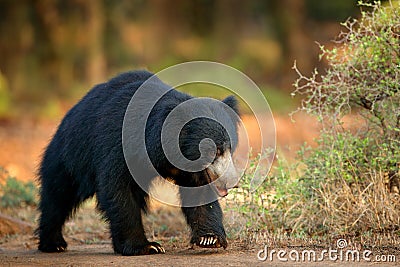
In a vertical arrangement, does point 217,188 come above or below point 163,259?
above

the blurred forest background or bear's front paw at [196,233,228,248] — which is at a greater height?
the blurred forest background

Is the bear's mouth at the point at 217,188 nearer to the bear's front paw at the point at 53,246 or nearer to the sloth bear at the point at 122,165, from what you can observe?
the sloth bear at the point at 122,165

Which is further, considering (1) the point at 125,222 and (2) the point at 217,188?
(1) the point at 125,222

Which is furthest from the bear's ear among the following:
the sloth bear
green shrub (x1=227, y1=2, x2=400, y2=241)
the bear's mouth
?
green shrub (x1=227, y1=2, x2=400, y2=241)

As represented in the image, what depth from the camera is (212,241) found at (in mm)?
6520

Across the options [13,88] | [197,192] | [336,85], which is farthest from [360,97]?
[13,88]

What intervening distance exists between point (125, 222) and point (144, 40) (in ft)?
75.3

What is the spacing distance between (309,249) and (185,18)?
945 inches

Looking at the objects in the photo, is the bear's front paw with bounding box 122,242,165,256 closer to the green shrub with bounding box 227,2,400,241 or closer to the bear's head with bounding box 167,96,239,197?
the bear's head with bounding box 167,96,239,197

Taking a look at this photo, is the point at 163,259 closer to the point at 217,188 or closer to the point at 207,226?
the point at 207,226

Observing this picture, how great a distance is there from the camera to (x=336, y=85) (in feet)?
24.6

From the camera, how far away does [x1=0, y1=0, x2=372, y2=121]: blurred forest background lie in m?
24.3

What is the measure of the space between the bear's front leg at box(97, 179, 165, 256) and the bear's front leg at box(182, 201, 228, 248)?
34 cm

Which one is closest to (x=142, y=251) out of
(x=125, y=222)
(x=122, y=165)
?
(x=125, y=222)
